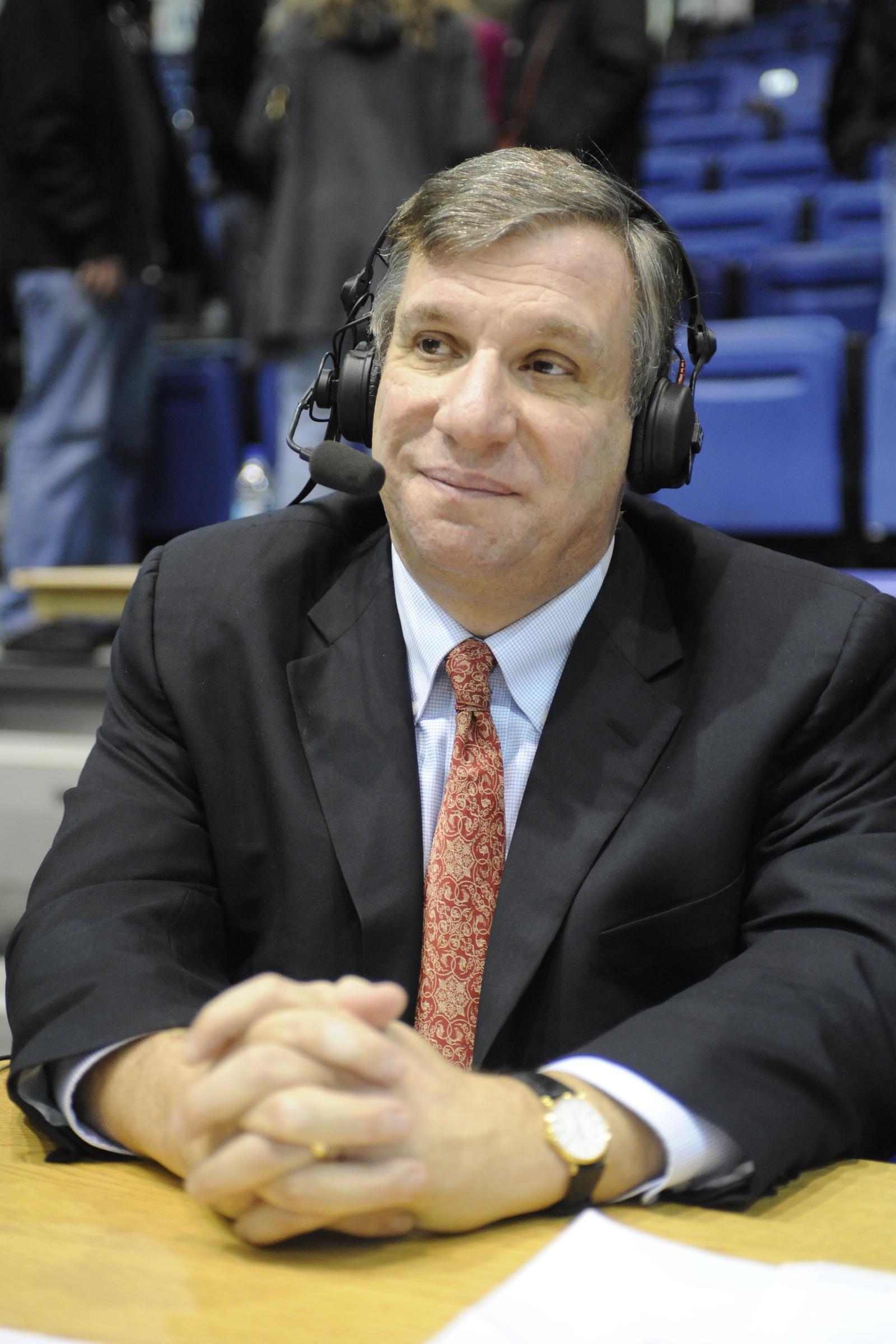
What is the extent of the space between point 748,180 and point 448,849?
5.48 meters

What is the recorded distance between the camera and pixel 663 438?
1299 mm

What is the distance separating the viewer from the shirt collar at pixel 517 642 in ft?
4.22

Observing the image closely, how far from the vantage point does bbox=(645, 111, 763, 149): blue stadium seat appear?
6562 millimetres

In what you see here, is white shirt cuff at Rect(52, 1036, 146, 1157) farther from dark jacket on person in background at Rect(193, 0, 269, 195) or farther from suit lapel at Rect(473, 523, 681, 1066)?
dark jacket on person in background at Rect(193, 0, 269, 195)

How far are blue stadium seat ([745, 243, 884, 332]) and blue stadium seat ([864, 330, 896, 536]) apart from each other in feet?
3.99

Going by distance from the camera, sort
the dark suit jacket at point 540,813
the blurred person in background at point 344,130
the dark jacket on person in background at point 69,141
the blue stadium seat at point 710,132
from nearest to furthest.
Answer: the dark suit jacket at point 540,813, the blurred person in background at point 344,130, the dark jacket on person in background at point 69,141, the blue stadium seat at point 710,132

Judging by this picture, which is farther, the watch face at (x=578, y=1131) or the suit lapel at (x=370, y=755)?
the suit lapel at (x=370, y=755)

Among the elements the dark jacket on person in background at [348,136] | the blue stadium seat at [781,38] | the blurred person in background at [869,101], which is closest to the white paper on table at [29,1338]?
the dark jacket on person in background at [348,136]

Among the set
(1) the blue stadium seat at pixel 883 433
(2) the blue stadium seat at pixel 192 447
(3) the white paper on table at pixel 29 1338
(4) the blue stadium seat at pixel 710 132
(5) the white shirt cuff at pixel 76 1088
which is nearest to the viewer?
(3) the white paper on table at pixel 29 1338

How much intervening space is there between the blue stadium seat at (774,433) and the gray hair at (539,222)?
1469 millimetres

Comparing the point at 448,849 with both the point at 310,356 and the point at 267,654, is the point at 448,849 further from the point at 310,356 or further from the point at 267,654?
the point at 310,356

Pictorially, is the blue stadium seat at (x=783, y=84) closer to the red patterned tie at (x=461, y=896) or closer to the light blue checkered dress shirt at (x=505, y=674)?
the light blue checkered dress shirt at (x=505, y=674)

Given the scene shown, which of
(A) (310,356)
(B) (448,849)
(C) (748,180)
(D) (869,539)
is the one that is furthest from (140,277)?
(C) (748,180)

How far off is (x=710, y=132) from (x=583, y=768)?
6.26 m
